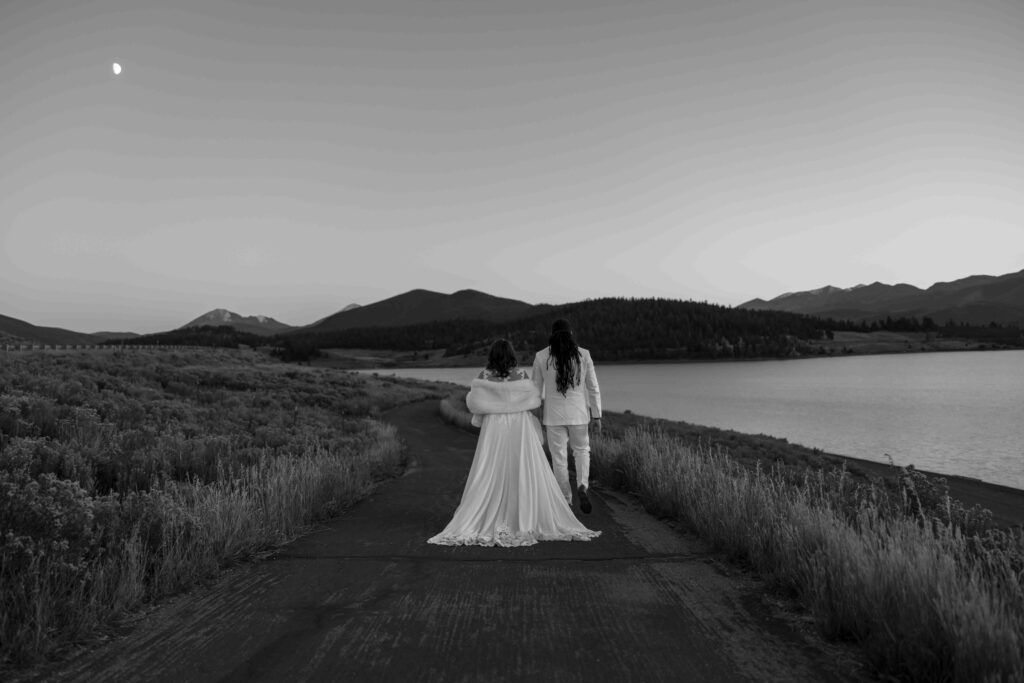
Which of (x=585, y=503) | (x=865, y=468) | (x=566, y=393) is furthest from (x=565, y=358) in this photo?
(x=865, y=468)

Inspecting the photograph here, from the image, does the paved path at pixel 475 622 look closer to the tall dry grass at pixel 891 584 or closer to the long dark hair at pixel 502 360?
the tall dry grass at pixel 891 584

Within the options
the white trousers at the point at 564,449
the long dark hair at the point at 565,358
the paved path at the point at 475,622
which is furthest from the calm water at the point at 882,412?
the paved path at the point at 475,622

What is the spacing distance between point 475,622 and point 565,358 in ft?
13.1

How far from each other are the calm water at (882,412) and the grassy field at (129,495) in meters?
27.8

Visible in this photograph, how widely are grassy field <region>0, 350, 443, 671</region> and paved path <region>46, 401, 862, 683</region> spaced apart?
36cm

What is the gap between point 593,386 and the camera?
8172mm

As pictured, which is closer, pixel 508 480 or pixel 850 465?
pixel 508 480

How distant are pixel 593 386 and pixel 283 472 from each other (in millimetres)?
4409

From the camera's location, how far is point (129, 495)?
695 cm

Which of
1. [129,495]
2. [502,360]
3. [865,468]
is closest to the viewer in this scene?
[129,495]

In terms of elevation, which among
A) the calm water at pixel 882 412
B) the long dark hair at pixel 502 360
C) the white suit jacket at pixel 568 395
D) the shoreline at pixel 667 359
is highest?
the long dark hair at pixel 502 360

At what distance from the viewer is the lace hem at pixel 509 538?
23.2 ft

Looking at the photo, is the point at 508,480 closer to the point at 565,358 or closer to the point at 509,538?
the point at 509,538

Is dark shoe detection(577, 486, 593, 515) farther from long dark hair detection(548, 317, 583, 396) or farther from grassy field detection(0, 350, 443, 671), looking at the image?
grassy field detection(0, 350, 443, 671)
